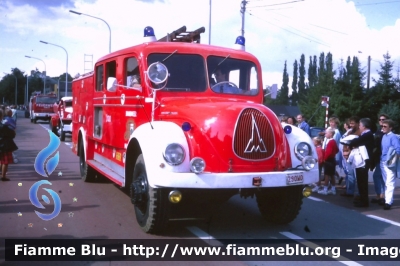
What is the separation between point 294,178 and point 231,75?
2163 mm

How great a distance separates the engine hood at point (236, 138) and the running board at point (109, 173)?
1.78 meters

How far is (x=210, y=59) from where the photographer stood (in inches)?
311

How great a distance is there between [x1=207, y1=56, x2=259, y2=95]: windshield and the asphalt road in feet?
6.50

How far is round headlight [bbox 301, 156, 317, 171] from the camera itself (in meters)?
6.72

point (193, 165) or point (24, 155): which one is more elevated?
point (193, 165)

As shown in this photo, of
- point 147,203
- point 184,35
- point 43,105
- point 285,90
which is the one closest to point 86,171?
point 184,35

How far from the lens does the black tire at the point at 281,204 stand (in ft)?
23.2

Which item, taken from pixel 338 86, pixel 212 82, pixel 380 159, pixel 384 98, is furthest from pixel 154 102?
pixel 338 86

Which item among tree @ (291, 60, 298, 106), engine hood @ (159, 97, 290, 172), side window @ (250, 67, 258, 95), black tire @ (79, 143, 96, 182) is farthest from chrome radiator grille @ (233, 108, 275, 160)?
tree @ (291, 60, 298, 106)

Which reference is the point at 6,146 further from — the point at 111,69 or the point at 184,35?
the point at 184,35

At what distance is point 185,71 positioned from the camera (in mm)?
7715

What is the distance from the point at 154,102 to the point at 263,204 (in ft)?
7.35

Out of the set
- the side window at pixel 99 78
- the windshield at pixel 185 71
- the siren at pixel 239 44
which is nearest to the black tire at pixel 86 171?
the side window at pixel 99 78

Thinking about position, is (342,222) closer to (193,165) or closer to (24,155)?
(193,165)
